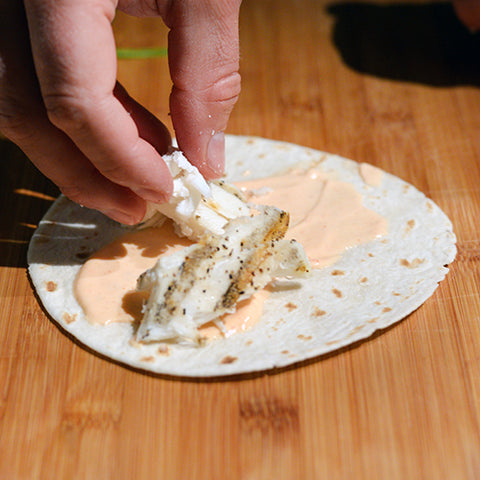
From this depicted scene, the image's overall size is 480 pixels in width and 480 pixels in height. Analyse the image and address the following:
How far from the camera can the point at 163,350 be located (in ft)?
7.41

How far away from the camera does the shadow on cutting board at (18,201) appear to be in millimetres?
2816

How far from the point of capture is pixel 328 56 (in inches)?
158

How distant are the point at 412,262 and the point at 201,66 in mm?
1072

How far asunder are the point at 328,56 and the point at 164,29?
1061mm

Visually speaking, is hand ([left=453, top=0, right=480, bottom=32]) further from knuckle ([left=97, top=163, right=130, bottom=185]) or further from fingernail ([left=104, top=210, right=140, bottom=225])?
knuckle ([left=97, top=163, right=130, bottom=185])

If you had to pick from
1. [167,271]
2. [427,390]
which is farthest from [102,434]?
[427,390]

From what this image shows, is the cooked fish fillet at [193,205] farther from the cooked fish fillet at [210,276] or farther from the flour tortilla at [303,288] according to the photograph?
the flour tortilla at [303,288]


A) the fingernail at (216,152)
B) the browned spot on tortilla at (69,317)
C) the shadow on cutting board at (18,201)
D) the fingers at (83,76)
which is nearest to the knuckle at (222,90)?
the fingernail at (216,152)

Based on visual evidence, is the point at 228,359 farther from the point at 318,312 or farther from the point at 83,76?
the point at 83,76

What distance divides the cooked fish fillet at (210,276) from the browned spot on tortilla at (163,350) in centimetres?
4

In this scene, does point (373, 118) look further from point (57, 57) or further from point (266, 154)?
point (57, 57)

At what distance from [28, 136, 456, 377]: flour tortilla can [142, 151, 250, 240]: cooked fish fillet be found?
30cm

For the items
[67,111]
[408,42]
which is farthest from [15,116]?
[408,42]

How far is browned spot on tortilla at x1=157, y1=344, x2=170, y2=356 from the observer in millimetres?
2252
